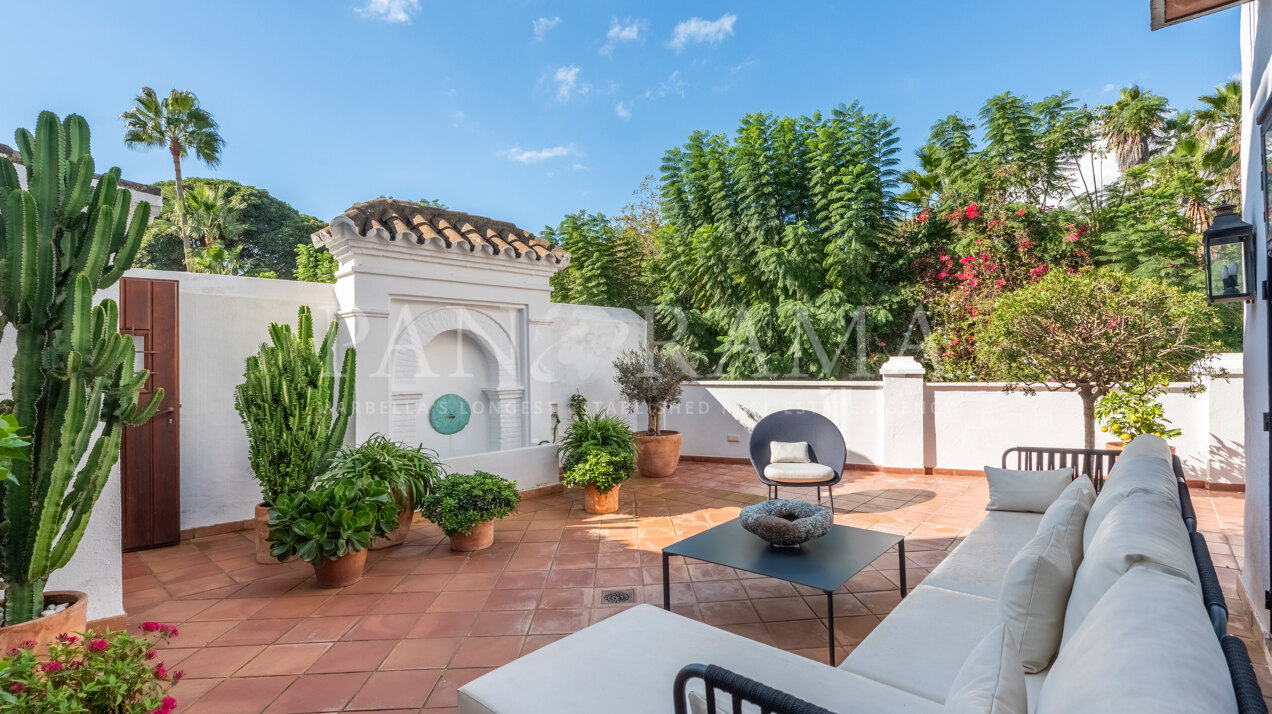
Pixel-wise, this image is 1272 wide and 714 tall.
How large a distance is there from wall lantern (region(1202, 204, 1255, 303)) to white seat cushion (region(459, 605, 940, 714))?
2598mm

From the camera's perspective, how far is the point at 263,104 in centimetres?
798

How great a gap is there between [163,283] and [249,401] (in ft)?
4.14

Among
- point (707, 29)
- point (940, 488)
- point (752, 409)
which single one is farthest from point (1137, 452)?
point (707, 29)

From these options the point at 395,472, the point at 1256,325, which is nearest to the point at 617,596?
the point at 395,472

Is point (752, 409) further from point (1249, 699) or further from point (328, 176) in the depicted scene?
point (328, 176)

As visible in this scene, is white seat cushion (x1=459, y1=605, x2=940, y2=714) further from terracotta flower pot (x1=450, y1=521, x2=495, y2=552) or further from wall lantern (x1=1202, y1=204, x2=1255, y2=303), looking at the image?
wall lantern (x1=1202, y1=204, x2=1255, y2=303)

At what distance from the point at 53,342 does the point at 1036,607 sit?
3.89 m

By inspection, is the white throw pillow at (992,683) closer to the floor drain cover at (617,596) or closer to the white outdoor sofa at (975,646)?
the white outdoor sofa at (975,646)

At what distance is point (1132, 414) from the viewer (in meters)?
5.04

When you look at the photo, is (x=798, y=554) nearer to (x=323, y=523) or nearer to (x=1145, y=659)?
(x=1145, y=659)

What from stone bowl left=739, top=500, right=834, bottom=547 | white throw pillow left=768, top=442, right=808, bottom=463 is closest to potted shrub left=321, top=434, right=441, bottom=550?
stone bowl left=739, top=500, right=834, bottom=547

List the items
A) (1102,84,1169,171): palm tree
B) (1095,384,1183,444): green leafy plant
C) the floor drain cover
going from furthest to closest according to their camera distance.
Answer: (1102,84,1169,171): palm tree → (1095,384,1183,444): green leafy plant → the floor drain cover

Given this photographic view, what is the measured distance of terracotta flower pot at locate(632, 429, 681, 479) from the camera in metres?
6.75

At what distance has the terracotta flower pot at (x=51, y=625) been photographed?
7.22 feet
